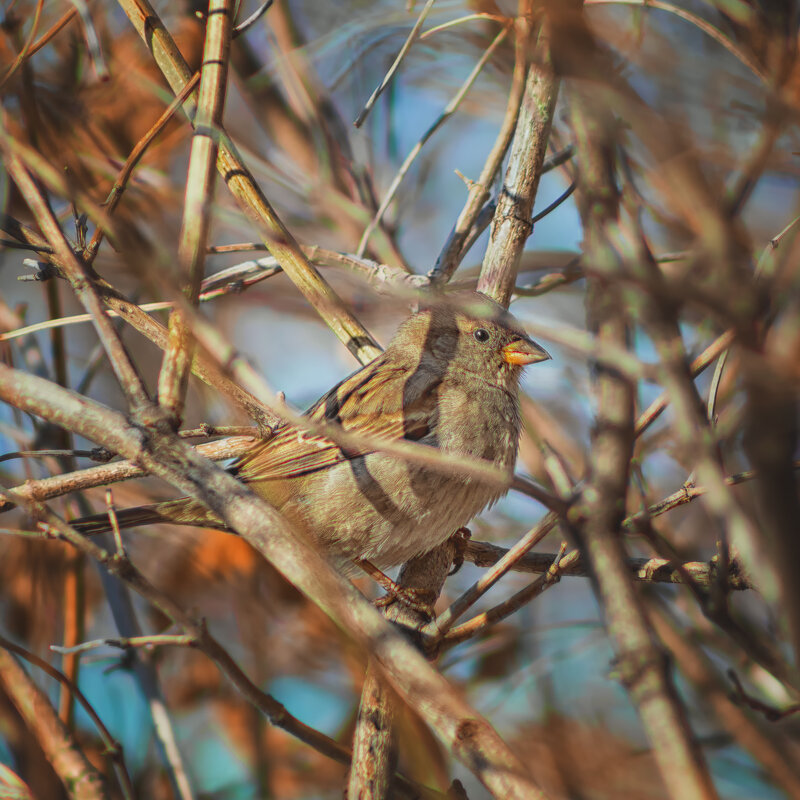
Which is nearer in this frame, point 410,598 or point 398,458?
point 410,598

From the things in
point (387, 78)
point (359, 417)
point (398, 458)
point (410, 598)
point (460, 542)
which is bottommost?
point (410, 598)

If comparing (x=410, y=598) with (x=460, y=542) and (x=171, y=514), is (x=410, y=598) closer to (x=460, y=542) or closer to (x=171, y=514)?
(x=460, y=542)

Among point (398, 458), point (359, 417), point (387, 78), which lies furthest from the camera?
point (359, 417)

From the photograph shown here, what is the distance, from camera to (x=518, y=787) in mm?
1033

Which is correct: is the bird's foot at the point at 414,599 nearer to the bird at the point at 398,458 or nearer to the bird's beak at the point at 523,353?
the bird at the point at 398,458

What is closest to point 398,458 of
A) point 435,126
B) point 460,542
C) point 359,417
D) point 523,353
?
point 460,542

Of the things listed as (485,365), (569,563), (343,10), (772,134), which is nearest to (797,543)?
(772,134)

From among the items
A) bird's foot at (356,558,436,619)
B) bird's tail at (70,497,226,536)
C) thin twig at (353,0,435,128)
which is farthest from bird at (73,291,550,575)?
thin twig at (353,0,435,128)

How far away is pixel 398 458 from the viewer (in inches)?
99.9

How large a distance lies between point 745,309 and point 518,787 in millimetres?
635

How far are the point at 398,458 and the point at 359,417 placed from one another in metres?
0.47

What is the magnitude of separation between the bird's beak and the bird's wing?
10.8 inches

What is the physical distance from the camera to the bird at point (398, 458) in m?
2.59

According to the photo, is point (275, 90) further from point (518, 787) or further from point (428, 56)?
point (518, 787)
